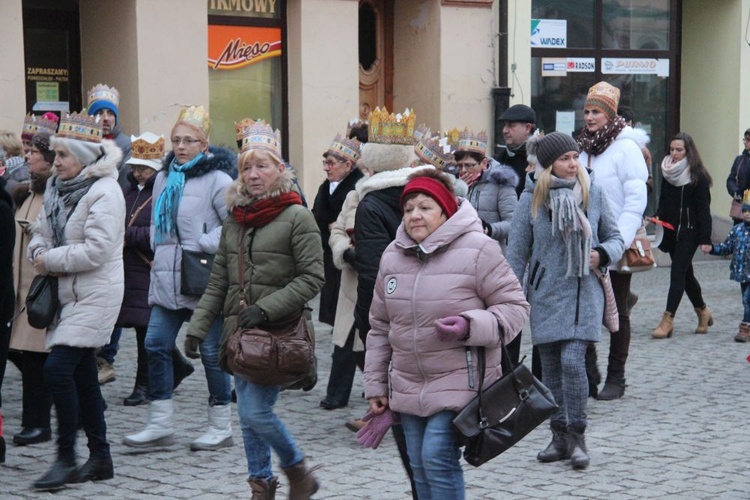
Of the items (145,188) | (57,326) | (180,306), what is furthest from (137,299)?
(57,326)

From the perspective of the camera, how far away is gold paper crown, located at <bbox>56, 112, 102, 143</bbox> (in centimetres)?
717

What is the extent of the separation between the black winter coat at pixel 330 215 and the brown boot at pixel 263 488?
3279 mm

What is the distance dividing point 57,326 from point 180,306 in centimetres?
87

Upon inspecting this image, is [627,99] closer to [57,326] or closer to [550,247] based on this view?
[550,247]

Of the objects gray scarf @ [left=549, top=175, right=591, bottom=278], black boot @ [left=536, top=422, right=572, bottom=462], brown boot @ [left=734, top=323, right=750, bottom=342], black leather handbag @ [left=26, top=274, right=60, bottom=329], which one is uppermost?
gray scarf @ [left=549, top=175, right=591, bottom=278]

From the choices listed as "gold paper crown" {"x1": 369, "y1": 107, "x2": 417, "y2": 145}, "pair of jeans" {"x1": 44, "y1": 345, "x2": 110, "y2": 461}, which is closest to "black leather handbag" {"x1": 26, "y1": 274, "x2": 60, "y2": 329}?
"pair of jeans" {"x1": 44, "y1": 345, "x2": 110, "y2": 461}

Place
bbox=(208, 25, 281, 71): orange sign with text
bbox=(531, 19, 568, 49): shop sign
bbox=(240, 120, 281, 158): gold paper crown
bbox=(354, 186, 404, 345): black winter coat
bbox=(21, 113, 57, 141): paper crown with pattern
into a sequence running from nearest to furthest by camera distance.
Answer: bbox=(240, 120, 281, 158): gold paper crown, bbox=(354, 186, 404, 345): black winter coat, bbox=(21, 113, 57, 141): paper crown with pattern, bbox=(208, 25, 281, 71): orange sign with text, bbox=(531, 19, 568, 49): shop sign

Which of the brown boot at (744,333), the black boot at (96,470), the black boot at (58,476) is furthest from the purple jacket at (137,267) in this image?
the brown boot at (744,333)

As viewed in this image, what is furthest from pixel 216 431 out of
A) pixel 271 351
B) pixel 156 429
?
pixel 271 351

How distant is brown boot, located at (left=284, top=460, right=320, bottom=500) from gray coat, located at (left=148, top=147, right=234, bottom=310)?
1564mm

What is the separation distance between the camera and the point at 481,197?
8.98 meters

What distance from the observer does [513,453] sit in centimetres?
773

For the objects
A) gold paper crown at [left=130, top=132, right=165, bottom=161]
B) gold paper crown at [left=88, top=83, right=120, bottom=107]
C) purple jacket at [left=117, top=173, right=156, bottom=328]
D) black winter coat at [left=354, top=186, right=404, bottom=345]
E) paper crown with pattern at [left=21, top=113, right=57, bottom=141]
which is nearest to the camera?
black winter coat at [left=354, top=186, right=404, bottom=345]

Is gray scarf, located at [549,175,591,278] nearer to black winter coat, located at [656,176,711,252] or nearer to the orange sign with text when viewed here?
black winter coat, located at [656,176,711,252]
